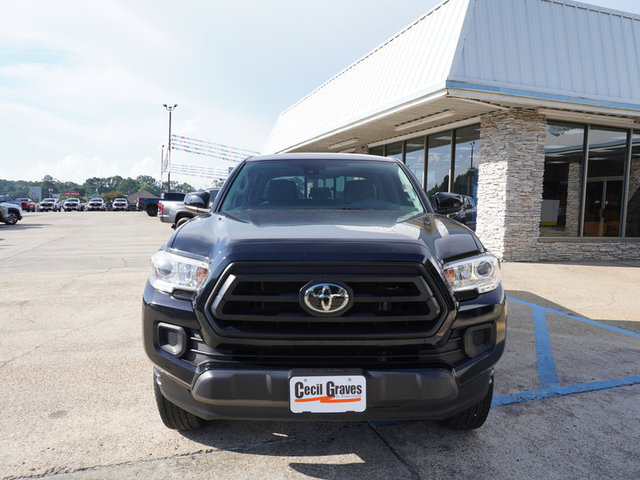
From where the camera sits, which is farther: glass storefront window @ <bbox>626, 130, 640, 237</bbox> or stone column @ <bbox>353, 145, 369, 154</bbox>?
stone column @ <bbox>353, 145, 369, 154</bbox>

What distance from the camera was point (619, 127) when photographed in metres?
10.8

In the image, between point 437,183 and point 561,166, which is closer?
point 561,166

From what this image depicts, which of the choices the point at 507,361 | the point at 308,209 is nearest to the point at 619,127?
the point at 507,361

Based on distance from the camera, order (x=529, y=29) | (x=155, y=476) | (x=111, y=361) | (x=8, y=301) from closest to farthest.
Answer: (x=155, y=476) < (x=111, y=361) < (x=8, y=301) < (x=529, y=29)

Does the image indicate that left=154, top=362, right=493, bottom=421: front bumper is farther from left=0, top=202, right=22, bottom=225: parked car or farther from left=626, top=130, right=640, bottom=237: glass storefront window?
left=0, top=202, right=22, bottom=225: parked car

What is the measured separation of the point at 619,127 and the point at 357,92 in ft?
22.3

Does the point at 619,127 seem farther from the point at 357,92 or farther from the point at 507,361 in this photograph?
the point at 507,361

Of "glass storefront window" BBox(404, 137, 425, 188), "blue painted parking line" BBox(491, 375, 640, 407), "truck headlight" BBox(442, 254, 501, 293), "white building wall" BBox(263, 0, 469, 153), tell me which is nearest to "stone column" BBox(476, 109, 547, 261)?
"white building wall" BBox(263, 0, 469, 153)

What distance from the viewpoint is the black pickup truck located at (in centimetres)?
195

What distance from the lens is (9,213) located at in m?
20.0

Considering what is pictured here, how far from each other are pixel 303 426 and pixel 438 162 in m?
10.9

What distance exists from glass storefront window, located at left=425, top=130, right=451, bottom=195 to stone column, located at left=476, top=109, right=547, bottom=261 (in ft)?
6.61

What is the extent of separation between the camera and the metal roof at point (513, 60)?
8461 millimetres

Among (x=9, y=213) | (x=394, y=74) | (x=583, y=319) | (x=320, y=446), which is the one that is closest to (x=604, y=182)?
(x=394, y=74)
